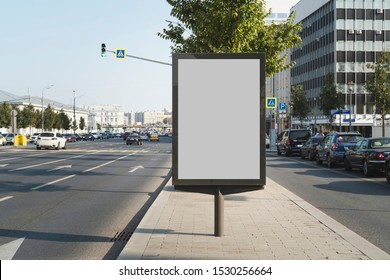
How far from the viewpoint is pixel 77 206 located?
40.7 ft

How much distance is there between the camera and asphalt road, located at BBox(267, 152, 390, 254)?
950cm

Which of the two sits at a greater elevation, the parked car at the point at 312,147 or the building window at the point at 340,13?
the building window at the point at 340,13

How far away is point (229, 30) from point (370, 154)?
8.43 meters


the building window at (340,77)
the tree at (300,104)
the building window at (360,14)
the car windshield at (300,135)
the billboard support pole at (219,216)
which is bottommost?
the billboard support pole at (219,216)

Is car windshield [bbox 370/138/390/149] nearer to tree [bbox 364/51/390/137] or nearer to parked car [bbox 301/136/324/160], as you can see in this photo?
parked car [bbox 301/136/324/160]

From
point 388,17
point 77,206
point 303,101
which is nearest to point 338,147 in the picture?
point 77,206

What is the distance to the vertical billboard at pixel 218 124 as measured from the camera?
25.6ft

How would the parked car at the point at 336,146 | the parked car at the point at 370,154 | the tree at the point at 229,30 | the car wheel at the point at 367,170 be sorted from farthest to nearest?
the parked car at the point at 336,146, the car wheel at the point at 367,170, the parked car at the point at 370,154, the tree at the point at 229,30

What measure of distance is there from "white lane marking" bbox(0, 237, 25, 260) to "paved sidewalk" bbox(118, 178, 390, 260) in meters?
1.55

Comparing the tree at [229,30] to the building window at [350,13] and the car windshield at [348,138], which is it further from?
the building window at [350,13]

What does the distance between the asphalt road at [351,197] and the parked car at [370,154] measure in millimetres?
421

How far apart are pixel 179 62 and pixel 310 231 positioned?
10.7 feet

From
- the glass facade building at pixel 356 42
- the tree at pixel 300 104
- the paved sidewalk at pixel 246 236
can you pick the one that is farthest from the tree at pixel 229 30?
the glass facade building at pixel 356 42

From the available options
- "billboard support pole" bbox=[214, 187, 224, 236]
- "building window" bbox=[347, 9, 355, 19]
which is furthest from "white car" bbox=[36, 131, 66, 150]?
"building window" bbox=[347, 9, 355, 19]
